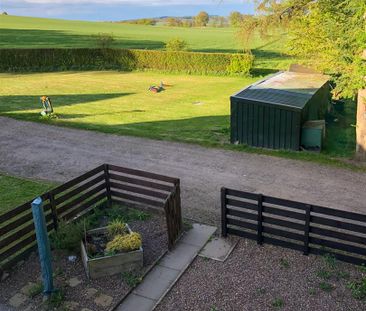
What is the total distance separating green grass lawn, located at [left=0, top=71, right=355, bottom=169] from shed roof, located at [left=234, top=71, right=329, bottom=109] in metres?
2.11

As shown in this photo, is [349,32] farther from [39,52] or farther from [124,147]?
[39,52]

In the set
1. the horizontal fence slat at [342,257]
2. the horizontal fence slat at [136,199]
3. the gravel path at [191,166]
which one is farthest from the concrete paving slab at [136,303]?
the horizontal fence slat at [342,257]

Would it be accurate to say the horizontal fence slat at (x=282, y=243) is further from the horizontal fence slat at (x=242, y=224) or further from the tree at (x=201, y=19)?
the tree at (x=201, y=19)

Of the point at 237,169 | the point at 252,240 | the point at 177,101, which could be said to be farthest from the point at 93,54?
the point at 252,240

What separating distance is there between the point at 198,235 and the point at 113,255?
8.13 feet

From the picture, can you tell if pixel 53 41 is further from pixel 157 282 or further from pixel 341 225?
pixel 341 225

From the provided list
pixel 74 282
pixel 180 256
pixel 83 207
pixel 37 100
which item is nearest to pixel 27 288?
pixel 74 282

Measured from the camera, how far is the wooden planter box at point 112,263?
8602 millimetres

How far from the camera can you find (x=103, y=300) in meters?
8.06

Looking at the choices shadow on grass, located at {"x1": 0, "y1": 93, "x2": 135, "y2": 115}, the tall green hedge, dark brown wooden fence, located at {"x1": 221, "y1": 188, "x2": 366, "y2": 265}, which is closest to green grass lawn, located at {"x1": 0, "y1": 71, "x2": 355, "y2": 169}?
shadow on grass, located at {"x1": 0, "y1": 93, "x2": 135, "y2": 115}

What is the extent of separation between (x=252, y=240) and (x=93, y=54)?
3748 centimetres

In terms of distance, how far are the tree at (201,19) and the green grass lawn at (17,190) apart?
354 feet

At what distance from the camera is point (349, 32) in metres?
15.1

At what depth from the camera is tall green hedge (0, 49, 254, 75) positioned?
39.6 meters
